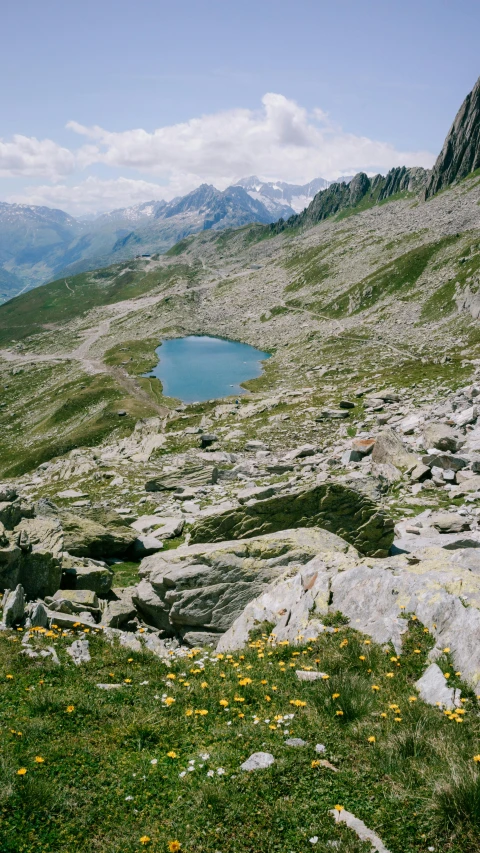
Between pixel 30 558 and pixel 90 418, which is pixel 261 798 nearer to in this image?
pixel 30 558

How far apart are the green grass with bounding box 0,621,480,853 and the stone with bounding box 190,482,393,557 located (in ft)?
31.8

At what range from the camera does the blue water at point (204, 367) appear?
105 meters

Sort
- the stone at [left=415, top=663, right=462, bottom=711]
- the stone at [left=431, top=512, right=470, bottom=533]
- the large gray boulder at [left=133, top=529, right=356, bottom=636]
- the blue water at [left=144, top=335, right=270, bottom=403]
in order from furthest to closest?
the blue water at [left=144, top=335, right=270, bottom=403], the stone at [left=431, top=512, right=470, bottom=533], the large gray boulder at [left=133, top=529, right=356, bottom=636], the stone at [left=415, top=663, right=462, bottom=711]

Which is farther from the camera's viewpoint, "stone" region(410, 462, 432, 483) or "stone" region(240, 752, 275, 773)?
"stone" region(410, 462, 432, 483)

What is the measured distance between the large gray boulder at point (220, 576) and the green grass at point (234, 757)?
4.69 m

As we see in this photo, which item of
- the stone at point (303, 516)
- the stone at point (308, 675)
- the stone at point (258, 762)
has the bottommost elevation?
the stone at point (303, 516)

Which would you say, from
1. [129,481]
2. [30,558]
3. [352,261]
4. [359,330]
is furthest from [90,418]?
[352,261]

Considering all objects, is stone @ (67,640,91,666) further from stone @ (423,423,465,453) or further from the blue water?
the blue water

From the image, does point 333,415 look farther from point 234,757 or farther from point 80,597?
point 234,757

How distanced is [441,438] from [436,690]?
2293cm

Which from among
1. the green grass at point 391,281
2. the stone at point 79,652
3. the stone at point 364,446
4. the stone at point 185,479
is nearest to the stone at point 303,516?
the stone at point 79,652

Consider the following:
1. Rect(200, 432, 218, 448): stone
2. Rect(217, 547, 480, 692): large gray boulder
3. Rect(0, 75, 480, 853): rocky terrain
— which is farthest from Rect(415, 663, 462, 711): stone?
Rect(200, 432, 218, 448): stone

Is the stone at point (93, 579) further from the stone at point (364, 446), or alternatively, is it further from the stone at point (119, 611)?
the stone at point (364, 446)

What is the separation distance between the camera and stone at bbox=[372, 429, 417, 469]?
28719mm
